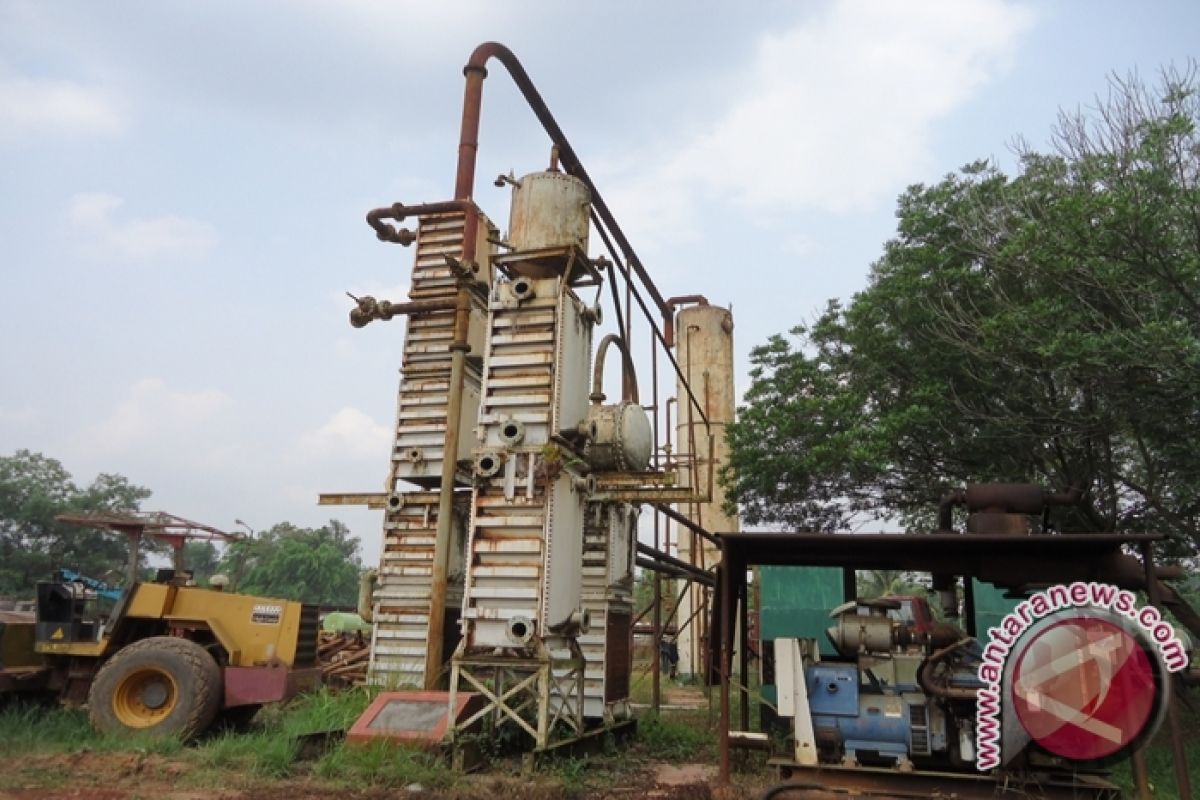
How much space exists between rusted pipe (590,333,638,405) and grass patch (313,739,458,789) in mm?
4841

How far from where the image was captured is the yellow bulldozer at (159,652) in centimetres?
927

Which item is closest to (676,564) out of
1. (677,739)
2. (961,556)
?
(677,739)

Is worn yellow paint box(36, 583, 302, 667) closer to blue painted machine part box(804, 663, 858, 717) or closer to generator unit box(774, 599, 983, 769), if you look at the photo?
generator unit box(774, 599, 983, 769)

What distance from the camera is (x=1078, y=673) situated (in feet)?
21.8

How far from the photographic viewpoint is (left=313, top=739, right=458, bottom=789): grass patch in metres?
7.30

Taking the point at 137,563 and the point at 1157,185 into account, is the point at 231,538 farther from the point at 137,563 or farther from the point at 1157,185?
the point at 1157,185

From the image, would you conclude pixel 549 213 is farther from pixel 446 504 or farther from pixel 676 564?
pixel 676 564

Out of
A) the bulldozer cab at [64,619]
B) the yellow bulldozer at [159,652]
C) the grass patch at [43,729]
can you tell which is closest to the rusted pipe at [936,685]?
the yellow bulldozer at [159,652]

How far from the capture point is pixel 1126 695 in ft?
21.6

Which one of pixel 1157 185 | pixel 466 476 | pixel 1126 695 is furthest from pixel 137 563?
pixel 1157 185

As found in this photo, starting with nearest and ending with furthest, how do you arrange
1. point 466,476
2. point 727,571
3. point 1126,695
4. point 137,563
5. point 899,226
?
point 1126,695 < point 727,571 < point 137,563 < point 466,476 < point 899,226

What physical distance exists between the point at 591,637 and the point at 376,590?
11.6 feet

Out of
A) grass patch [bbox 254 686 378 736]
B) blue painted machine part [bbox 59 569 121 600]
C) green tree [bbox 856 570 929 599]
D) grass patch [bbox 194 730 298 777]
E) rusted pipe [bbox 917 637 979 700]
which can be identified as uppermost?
green tree [bbox 856 570 929 599]

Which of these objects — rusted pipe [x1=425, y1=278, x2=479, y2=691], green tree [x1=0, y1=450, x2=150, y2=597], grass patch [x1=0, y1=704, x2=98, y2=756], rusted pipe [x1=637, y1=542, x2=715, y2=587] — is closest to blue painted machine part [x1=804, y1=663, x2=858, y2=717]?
rusted pipe [x1=425, y1=278, x2=479, y2=691]
